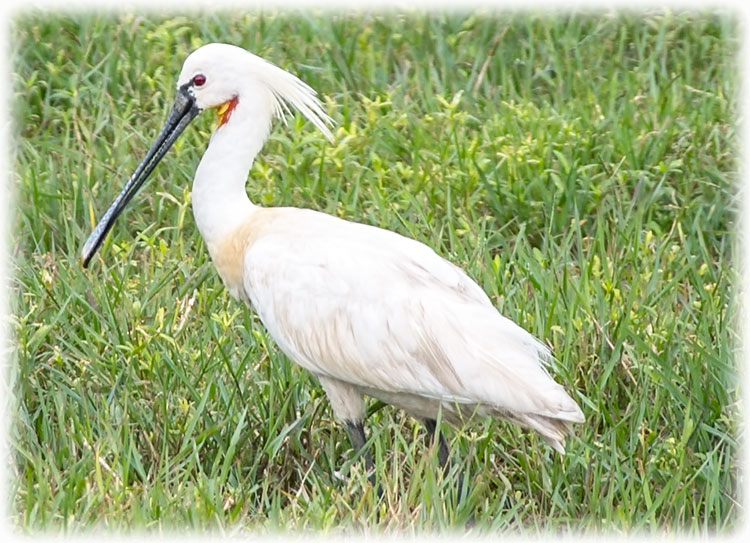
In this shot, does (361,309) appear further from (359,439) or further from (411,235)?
(411,235)

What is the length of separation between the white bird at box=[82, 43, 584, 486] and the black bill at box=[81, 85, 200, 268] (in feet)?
0.57

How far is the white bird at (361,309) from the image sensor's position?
159 inches

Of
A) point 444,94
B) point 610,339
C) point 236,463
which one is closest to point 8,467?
point 236,463

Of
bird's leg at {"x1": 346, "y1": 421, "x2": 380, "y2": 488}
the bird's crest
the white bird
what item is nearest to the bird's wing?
the white bird

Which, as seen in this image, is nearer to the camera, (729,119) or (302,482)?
(302,482)

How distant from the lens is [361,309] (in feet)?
13.7

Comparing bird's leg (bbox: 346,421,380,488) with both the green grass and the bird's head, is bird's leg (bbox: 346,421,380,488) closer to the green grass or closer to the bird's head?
the green grass

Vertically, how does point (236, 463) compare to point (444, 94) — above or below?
below

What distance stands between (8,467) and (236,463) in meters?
0.63

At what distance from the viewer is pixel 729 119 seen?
600cm

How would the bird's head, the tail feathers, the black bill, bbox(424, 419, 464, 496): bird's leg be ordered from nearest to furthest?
the tail feathers < bbox(424, 419, 464, 496): bird's leg < the bird's head < the black bill

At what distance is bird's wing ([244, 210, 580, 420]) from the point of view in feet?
13.3

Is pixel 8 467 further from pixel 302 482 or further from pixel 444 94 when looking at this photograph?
pixel 444 94

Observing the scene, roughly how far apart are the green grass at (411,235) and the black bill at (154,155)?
0.14 m
